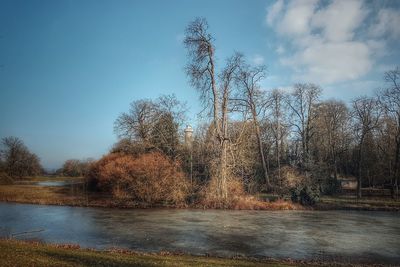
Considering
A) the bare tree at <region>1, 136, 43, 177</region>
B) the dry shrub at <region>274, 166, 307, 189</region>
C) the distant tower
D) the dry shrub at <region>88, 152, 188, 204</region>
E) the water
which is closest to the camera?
the water

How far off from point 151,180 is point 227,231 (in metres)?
16.6

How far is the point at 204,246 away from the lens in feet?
58.7

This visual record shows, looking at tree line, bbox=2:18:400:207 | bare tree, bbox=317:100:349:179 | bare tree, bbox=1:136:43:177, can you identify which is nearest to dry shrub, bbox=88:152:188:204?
tree line, bbox=2:18:400:207

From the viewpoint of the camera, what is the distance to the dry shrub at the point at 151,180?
37.0 metres

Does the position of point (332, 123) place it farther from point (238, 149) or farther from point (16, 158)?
point (16, 158)

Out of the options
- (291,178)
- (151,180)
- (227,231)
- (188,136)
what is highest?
(188,136)

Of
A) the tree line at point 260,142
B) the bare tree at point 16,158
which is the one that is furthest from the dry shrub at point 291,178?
the bare tree at point 16,158

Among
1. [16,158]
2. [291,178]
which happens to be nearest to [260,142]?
[291,178]

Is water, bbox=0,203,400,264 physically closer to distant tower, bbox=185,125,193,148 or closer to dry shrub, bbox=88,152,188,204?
dry shrub, bbox=88,152,188,204

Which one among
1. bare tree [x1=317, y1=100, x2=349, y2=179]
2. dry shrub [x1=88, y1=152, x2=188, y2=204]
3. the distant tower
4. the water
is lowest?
the water

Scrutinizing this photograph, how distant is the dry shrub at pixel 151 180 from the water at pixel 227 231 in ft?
14.9

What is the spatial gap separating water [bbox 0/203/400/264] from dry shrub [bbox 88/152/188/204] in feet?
14.9

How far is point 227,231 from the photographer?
2241 centimetres

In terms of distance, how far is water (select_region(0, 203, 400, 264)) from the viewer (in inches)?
685
